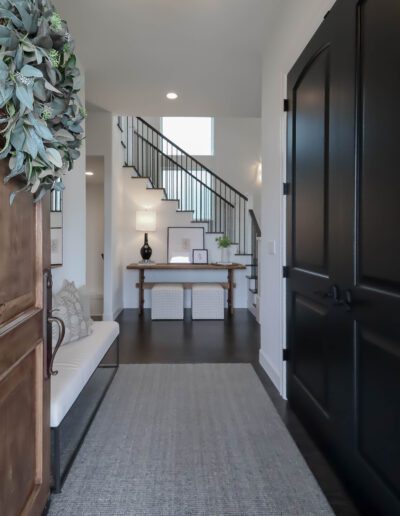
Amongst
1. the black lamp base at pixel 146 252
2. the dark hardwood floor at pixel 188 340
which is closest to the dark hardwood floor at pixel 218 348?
the dark hardwood floor at pixel 188 340

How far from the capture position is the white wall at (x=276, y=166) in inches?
96.3

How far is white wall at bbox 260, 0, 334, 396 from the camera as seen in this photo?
8.03 feet

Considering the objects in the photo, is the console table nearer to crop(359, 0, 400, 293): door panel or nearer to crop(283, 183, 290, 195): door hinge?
crop(283, 183, 290, 195): door hinge

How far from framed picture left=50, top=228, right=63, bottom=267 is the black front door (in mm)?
2154

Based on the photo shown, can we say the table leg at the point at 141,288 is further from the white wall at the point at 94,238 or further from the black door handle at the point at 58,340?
the black door handle at the point at 58,340

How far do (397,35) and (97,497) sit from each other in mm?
2334

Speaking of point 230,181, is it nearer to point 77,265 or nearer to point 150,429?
point 77,265

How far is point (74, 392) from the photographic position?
5.96 feet

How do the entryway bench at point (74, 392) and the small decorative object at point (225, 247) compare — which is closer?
the entryway bench at point (74, 392)

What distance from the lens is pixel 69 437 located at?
2.05 metres

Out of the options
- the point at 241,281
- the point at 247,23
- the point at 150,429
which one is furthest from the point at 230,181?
the point at 150,429

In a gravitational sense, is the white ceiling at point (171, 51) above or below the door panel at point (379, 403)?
above

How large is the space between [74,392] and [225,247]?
4407 millimetres

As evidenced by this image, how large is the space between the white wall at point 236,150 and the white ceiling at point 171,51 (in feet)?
11.8
